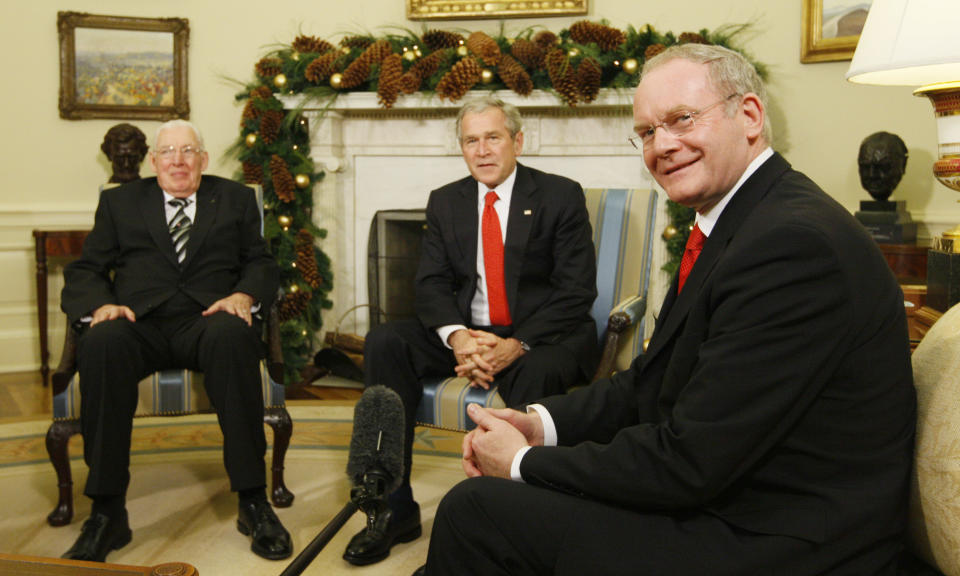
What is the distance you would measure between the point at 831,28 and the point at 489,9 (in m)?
1.64

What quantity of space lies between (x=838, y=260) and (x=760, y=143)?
1.10 ft

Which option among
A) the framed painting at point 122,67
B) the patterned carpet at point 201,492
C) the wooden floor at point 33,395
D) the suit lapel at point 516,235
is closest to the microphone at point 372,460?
the patterned carpet at point 201,492

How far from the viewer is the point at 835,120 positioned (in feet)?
13.5

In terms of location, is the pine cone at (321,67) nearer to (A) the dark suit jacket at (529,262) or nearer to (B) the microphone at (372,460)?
(A) the dark suit jacket at (529,262)

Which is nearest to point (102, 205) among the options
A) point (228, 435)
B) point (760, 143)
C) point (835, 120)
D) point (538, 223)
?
point (228, 435)

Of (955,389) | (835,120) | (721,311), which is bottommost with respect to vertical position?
(955,389)

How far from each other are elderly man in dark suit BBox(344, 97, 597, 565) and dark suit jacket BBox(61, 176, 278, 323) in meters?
0.61

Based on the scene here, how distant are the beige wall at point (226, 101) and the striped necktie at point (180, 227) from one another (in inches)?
69.8

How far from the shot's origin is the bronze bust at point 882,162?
3555 mm

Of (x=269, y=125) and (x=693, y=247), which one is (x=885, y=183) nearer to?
(x=693, y=247)

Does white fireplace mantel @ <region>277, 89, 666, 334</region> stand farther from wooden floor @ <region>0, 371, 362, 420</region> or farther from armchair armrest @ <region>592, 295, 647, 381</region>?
armchair armrest @ <region>592, 295, 647, 381</region>

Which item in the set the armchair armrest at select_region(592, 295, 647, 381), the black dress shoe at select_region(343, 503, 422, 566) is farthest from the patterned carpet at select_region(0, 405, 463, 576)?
the armchair armrest at select_region(592, 295, 647, 381)

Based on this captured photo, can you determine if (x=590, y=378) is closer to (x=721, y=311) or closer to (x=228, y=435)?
(x=228, y=435)

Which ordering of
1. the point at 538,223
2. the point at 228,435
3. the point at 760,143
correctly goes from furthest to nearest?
the point at 538,223, the point at 228,435, the point at 760,143
